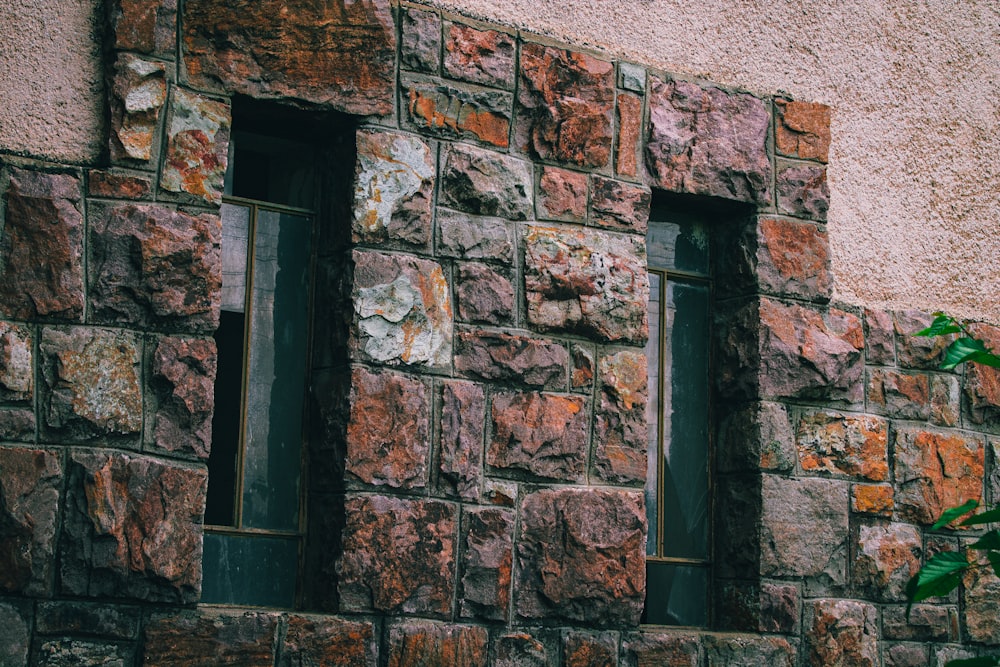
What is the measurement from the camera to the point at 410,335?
3941 mm

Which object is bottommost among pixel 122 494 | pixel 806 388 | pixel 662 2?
pixel 122 494

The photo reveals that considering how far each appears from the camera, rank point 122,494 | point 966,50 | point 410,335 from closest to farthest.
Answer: point 122,494 < point 410,335 < point 966,50

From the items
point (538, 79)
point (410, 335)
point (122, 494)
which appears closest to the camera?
point (122, 494)

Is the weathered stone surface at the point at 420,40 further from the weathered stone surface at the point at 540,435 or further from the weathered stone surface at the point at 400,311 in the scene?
the weathered stone surface at the point at 540,435

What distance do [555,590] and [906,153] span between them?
235cm

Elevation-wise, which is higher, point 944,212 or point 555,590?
point 944,212

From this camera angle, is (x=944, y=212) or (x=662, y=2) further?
(x=944, y=212)

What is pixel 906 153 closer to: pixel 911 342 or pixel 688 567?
pixel 911 342

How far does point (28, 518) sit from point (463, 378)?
1.35 m

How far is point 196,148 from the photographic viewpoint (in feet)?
12.2

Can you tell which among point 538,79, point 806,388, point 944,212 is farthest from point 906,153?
point 538,79

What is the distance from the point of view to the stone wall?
3498 mm

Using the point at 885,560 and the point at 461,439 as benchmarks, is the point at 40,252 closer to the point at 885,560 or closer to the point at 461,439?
the point at 461,439

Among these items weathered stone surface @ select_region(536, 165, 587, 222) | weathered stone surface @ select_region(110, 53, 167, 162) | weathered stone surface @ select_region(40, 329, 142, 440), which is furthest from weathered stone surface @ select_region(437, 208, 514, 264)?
weathered stone surface @ select_region(40, 329, 142, 440)
